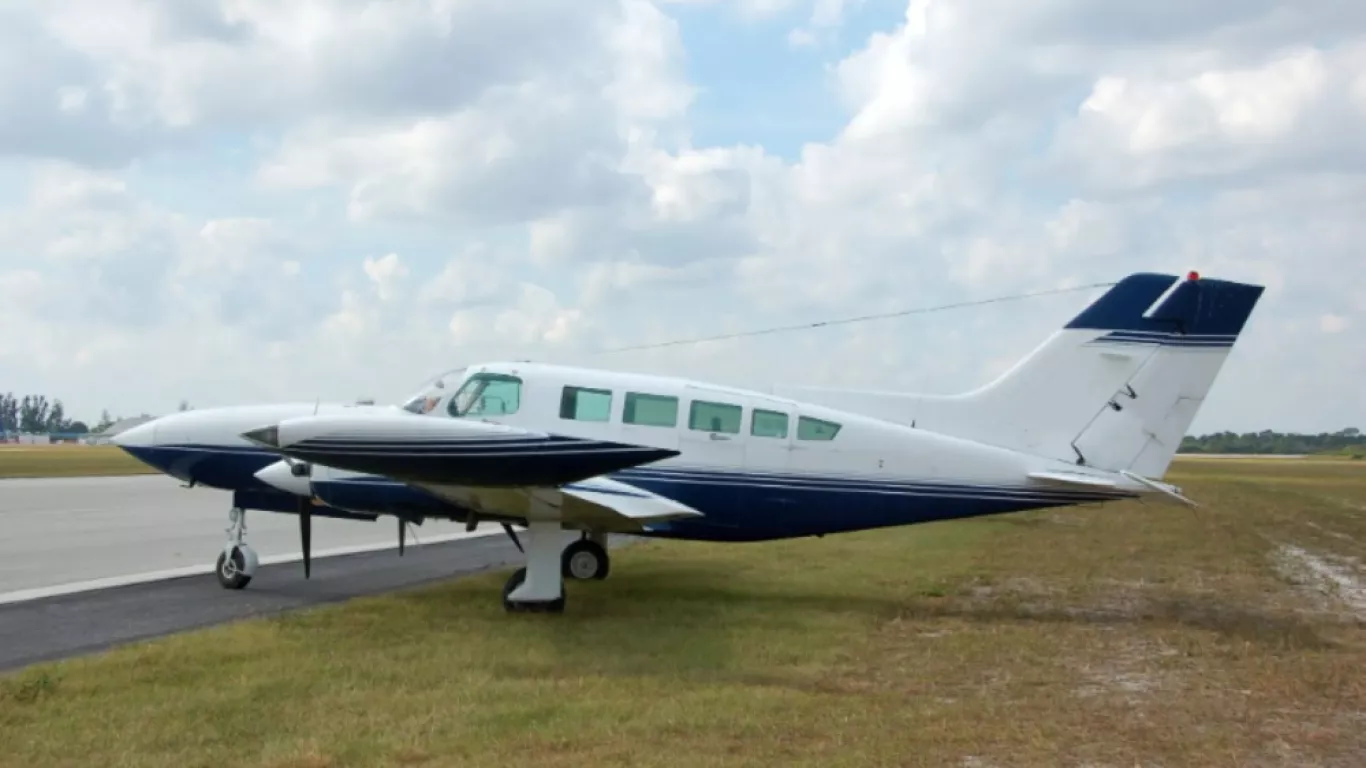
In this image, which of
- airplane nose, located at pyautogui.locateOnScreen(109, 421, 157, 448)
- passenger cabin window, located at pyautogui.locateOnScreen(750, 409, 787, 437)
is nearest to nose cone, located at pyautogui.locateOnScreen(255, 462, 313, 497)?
airplane nose, located at pyautogui.locateOnScreen(109, 421, 157, 448)

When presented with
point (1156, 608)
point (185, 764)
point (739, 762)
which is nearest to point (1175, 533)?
point (1156, 608)

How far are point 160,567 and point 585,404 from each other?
6.80m

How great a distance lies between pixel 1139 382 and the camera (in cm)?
1168

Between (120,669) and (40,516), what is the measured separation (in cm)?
1731

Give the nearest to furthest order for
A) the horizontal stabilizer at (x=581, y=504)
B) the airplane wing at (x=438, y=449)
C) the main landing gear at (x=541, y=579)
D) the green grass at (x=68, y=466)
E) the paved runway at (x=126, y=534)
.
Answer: the airplane wing at (x=438, y=449) < the horizontal stabilizer at (x=581, y=504) < the main landing gear at (x=541, y=579) < the paved runway at (x=126, y=534) < the green grass at (x=68, y=466)

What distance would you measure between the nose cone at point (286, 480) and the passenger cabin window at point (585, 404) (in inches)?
113

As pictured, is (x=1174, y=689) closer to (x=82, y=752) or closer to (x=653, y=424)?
(x=653, y=424)

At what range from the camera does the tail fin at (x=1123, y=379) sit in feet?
38.0

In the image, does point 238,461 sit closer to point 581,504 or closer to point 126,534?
point 581,504

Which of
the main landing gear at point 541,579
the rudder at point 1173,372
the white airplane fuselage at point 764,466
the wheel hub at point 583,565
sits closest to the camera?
the main landing gear at point 541,579

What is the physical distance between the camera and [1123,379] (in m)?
11.7

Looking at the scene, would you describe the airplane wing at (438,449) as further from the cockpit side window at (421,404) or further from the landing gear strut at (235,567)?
the landing gear strut at (235,567)

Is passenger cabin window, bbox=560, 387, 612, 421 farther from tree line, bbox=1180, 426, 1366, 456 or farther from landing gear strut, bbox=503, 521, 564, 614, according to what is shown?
tree line, bbox=1180, 426, 1366, 456

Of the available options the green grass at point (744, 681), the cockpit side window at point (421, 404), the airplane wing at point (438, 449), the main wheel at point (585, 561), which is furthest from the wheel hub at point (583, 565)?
the airplane wing at point (438, 449)
